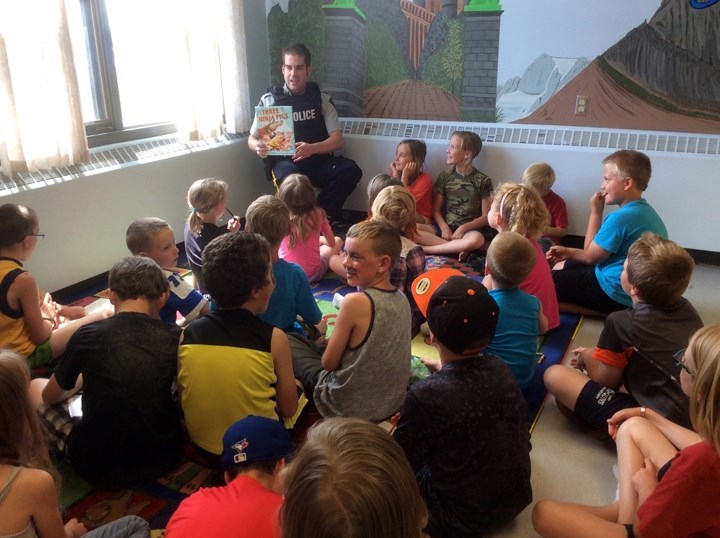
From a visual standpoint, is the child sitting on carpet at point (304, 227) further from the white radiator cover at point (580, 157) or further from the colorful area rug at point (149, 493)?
the white radiator cover at point (580, 157)

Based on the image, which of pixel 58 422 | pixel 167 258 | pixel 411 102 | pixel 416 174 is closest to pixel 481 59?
pixel 411 102

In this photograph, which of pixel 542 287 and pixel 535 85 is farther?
pixel 535 85

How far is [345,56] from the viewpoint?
4703 millimetres

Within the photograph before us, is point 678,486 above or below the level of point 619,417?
above

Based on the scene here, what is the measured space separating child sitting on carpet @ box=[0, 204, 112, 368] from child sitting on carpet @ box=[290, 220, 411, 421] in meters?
1.11

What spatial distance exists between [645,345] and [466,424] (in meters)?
0.82

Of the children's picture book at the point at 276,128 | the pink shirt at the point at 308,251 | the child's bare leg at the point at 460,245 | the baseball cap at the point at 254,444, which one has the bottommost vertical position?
the child's bare leg at the point at 460,245

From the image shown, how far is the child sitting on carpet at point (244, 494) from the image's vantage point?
111cm

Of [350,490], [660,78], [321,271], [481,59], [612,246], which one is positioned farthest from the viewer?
[481,59]

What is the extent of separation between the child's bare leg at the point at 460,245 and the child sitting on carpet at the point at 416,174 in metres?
0.31

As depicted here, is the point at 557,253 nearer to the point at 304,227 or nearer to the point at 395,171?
the point at 304,227

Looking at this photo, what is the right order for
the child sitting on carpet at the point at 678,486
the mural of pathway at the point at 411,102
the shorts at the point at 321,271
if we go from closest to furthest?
the child sitting on carpet at the point at 678,486 → the shorts at the point at 321,271 → the mural of pathway at the point at 411,102

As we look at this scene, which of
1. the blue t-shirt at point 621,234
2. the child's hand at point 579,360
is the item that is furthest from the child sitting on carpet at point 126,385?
the blue t-shirt at point 621,234

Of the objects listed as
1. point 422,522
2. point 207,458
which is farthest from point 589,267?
point 422,522
